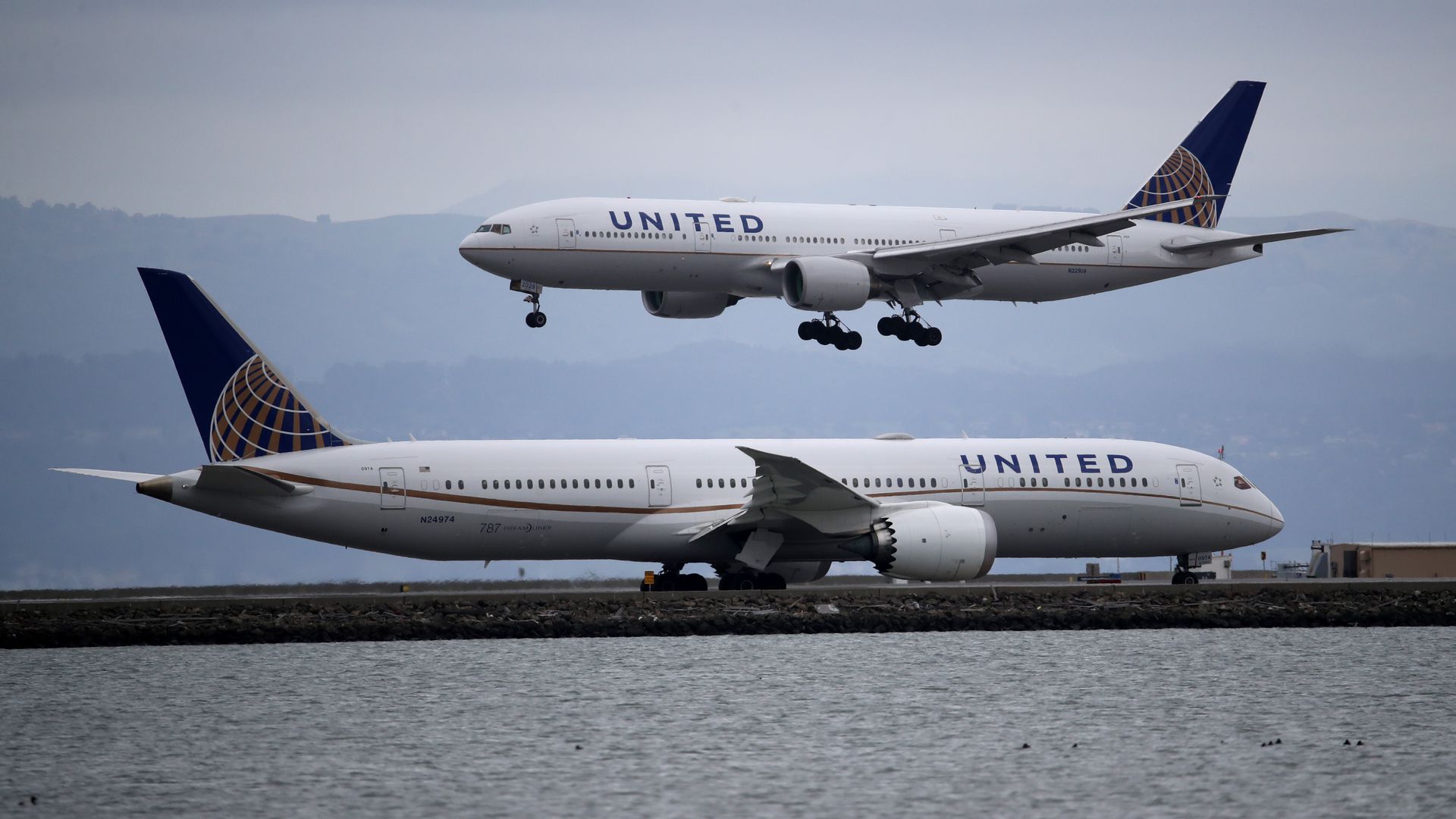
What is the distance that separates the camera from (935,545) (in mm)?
42281

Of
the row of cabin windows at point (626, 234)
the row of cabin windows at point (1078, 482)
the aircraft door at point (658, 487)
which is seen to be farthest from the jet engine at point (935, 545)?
the row of cabin windows at point (626, 234)

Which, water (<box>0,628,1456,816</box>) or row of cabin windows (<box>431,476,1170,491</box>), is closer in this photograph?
water (<box>0,628,1456,816</box>)

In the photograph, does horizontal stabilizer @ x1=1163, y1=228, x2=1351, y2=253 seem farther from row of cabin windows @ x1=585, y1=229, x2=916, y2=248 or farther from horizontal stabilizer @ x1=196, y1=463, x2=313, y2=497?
horizontal stabilizer @ x1=196, y1=463, x2=313, y2=497

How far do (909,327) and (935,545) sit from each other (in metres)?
7.62

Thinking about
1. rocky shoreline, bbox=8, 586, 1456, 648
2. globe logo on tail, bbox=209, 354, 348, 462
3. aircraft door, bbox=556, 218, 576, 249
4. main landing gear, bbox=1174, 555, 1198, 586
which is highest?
aircraft door, bbox=556, 218, 576, 249

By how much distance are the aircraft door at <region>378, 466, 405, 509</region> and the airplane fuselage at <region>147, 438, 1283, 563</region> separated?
0.11 ft

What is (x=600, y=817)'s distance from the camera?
24.2m

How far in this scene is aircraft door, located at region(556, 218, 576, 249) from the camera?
43.4 meters

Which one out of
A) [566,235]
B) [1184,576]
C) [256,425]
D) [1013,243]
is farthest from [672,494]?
[1184,576]

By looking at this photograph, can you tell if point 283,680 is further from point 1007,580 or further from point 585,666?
point 1007,580

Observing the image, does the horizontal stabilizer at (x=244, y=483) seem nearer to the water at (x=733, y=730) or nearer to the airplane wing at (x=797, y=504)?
the water at (x=733, y=730)

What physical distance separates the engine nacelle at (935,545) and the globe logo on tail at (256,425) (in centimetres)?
1250

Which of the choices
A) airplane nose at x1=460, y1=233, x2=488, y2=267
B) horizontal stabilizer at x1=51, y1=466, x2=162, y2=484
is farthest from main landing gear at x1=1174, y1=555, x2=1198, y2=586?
horizontal stabilizer at x1=51, y1=466, x2=162, y2=484

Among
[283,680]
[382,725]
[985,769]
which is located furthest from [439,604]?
[985,769]
